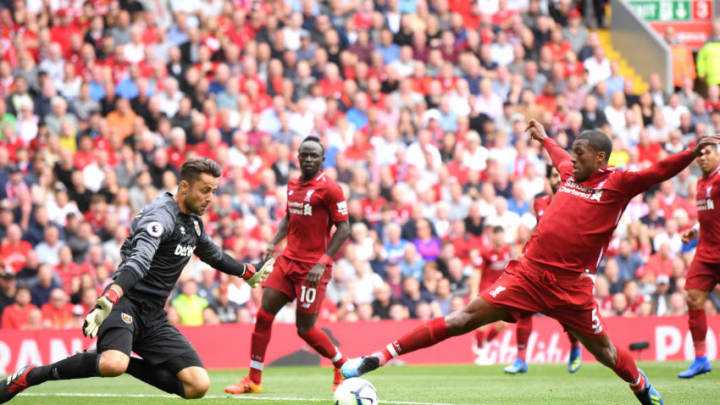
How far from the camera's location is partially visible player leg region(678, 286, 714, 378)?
1292 cm

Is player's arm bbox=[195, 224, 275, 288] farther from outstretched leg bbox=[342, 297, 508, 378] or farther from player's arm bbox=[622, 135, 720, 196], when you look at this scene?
player's arm bbox=[622, 135, 720, 196]

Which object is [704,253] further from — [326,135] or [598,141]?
[326,135]

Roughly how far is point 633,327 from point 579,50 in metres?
8.06

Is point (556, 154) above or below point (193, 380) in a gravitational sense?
above

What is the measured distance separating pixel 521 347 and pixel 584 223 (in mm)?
6436

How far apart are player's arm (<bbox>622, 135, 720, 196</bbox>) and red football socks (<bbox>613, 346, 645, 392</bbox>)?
4.49 ft

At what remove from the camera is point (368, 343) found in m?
17.4

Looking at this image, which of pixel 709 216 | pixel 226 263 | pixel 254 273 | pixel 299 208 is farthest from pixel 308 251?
pixel 709 216

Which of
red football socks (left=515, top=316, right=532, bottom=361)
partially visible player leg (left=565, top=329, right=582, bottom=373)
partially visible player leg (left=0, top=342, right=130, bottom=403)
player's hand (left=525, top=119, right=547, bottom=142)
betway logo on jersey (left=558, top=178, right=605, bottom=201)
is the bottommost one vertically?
partially visible player leg (left=565, top=329, right=582, bottom=373)

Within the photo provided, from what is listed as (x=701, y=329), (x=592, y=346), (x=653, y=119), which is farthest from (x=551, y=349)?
(x=592, y=346)

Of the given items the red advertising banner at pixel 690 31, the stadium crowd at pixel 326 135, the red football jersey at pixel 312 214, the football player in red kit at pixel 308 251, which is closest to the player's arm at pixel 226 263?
the football player in red kit at pixel 308 251

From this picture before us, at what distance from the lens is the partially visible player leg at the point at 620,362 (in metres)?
8.87

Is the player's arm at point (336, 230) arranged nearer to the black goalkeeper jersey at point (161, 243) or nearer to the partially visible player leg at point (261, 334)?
the partially visible player leg at point (261, 334)

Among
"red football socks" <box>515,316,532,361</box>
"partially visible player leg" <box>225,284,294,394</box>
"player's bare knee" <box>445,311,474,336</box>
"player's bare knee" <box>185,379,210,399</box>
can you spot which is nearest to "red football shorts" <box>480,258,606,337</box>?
"player's bare knee" <box>445,311,474,336</box>
